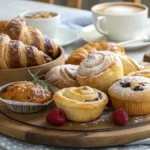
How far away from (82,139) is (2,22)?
1.48 ft

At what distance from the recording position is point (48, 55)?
1.11m

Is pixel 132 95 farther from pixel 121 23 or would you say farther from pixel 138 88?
pixel 121 23

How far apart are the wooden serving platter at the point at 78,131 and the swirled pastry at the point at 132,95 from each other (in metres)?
0.02

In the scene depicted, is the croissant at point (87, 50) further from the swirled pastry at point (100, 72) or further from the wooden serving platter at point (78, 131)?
the wooden serving platter at point (78, 131)

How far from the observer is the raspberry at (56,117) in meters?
0.86

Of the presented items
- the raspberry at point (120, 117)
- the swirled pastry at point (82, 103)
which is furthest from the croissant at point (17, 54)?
the raspberry at point (120, 117)

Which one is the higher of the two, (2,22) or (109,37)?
(2,22)

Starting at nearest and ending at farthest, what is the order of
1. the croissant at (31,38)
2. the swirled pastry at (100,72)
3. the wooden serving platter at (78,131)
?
the wooden serving platter at (78,131), the swirled pastry at (100,72), the croissant at (31,38)

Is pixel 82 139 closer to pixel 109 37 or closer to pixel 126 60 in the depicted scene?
pixel 126 60

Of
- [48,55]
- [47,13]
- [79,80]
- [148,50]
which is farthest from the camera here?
[47,13]

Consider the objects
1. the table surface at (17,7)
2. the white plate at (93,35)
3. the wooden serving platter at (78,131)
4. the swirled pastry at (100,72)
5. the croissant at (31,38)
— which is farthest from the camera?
the table surface at (17,7)

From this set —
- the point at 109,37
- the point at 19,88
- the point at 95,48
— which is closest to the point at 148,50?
the point at 109,37

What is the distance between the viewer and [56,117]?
33.7 inches

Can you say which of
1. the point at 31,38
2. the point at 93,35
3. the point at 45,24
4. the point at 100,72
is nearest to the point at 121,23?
the point at 93,35
